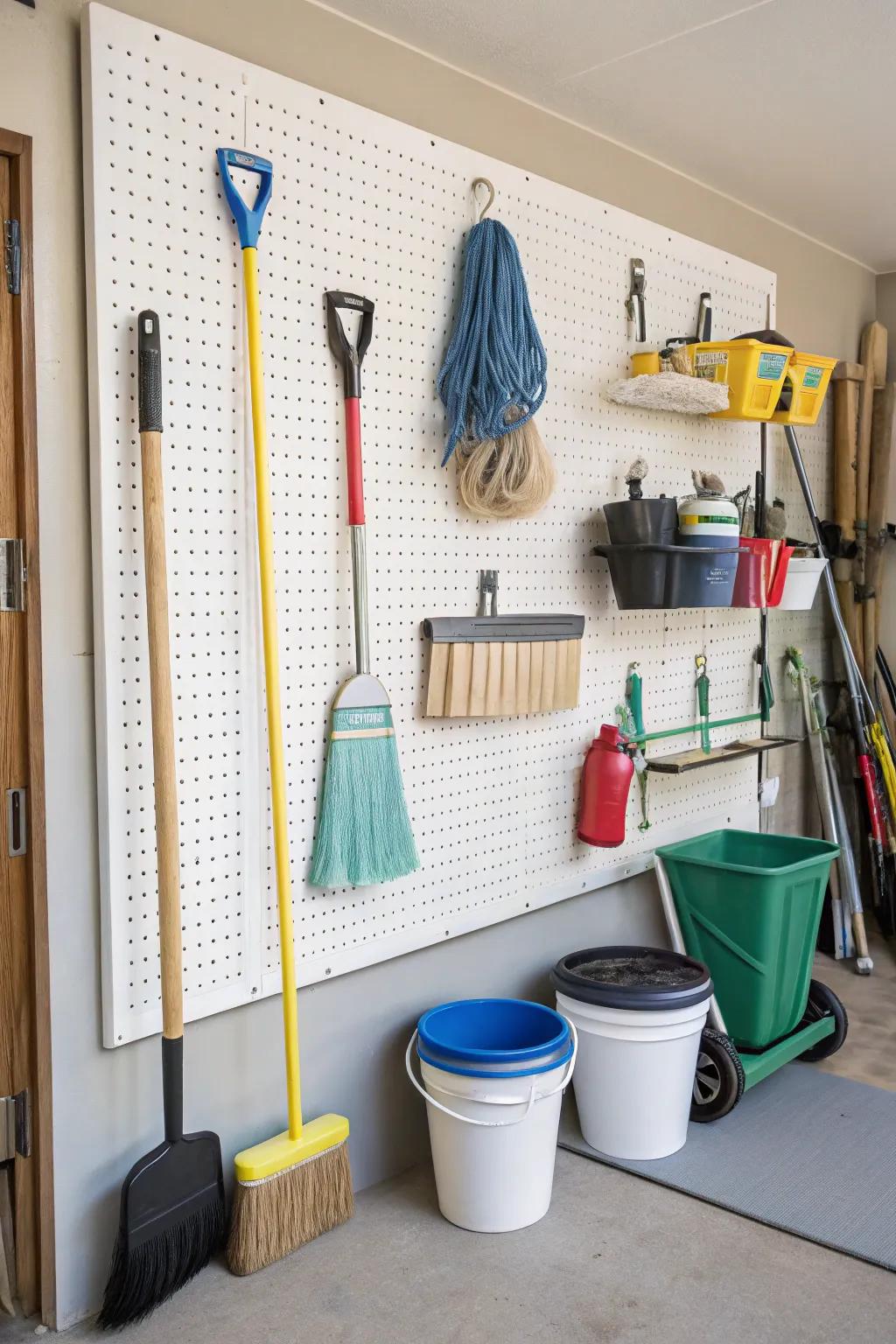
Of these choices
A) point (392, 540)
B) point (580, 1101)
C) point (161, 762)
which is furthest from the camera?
point (580, 1101)

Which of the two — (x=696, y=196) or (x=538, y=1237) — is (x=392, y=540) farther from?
(x=696, y=196)

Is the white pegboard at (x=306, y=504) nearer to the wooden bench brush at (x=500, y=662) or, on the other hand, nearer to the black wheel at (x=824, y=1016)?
the wooden bench brush at (x=500, y=662)

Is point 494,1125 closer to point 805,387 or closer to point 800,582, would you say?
point 800,582

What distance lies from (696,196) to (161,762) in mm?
2474

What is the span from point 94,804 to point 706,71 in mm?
2139

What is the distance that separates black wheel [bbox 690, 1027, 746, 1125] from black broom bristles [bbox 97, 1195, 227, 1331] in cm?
117

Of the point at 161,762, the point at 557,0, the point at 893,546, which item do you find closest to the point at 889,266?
the point at 893,546

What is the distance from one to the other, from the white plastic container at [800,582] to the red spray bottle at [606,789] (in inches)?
33.6

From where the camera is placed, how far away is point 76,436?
186 cm

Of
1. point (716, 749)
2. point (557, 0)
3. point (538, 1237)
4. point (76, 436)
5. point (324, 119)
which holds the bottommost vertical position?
point (538, 1237)

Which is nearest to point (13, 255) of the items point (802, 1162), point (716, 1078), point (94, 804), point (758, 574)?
point (94, 804)

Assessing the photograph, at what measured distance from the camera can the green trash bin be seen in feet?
8.98

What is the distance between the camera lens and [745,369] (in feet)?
9.75

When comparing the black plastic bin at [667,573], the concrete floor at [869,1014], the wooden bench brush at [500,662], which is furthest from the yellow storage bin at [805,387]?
the concrete floor at [869,1014]
